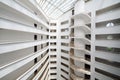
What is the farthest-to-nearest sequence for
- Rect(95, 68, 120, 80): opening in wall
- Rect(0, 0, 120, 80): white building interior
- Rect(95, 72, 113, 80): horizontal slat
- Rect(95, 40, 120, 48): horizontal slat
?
Rect(95, 72, 113, 80): horizontal slat < Rect(95, 68, 120, 80): opening in wall < Rect(95, 40, 120, 48): horizontal slat < Rect(0, 0, 120, 80): white building interior

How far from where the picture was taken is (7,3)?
5.06m

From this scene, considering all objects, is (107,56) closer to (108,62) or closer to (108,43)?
(108,62)

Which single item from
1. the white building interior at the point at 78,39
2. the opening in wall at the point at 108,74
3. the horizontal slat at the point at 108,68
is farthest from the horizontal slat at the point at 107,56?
the opening in wall at the point at 108,74

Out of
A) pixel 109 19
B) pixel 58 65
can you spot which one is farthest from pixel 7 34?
pixel 58 65

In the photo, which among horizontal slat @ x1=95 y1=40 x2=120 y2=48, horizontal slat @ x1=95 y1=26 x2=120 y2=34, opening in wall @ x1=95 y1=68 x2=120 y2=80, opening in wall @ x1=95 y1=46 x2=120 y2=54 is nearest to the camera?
horizontal slat @ x1=95 y1=26 x2=120 y2=34

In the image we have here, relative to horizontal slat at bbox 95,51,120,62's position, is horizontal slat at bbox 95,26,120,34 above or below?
above

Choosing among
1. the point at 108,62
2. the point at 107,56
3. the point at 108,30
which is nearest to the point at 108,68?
the point at 108,62

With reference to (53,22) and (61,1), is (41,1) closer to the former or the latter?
(61,1)

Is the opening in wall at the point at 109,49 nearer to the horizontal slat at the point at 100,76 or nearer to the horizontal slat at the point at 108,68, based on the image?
the horizontal slat at the point at 108,68

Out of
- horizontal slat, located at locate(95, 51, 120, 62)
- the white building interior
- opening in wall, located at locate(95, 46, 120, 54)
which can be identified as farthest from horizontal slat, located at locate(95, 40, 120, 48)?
horizontal slat, located at locate(95, 51, 120, 62)

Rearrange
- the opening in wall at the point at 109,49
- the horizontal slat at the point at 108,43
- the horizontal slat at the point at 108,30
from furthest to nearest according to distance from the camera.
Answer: the opening in wall at the point at 109,49
the horizontal slat at the point at 108,43
the horizontal slat at the point at 108,30

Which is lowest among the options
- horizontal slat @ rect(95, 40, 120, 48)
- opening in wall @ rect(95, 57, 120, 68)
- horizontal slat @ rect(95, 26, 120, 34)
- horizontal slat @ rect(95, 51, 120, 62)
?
opening in wall @ rect(95, 57, 120, 68)

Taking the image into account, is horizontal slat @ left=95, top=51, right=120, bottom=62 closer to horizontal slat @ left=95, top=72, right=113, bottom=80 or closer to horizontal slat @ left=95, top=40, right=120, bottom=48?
horizontal slat @ left=95, top=40, right=120, bottom=48

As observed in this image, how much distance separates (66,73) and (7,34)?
1754 centimetres
